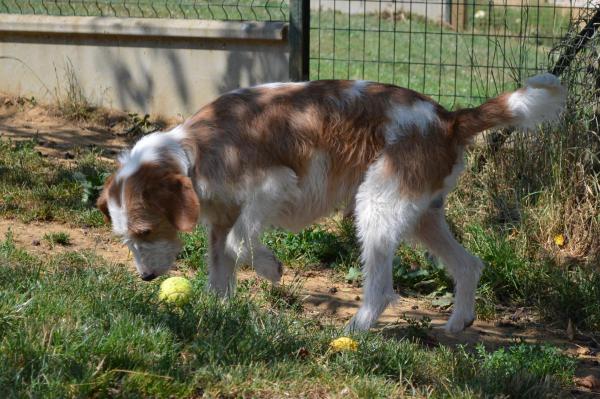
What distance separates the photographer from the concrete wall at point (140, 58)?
8.99 metres

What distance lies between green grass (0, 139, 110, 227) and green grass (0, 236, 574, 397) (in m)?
2.19

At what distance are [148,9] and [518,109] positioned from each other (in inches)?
246

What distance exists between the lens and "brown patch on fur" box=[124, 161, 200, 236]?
4.91m

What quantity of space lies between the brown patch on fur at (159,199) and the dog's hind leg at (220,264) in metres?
0.35

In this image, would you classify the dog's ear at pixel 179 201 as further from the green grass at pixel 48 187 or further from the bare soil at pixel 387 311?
the green grass at pixel 48 187

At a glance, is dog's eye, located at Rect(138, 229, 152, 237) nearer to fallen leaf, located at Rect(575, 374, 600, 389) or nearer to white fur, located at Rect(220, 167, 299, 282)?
white fur, located at Rect(220, 167, 299, 282)

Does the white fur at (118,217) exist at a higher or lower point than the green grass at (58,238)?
higher

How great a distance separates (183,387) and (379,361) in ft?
3.16

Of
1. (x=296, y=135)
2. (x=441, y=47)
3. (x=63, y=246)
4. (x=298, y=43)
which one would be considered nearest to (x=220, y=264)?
(x=296, y=135)

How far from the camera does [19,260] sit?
17.9ft

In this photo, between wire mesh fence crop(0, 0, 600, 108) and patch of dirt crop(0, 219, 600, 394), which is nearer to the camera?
patch of dirt crop(0, 219, 600, 394)

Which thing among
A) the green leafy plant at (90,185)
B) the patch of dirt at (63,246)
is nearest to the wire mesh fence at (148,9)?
the green leafy plant at (90,185)

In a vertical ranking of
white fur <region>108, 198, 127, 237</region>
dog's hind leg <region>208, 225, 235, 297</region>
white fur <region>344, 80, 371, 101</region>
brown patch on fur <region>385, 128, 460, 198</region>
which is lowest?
dog's hind leg <region>208, 225, 235, 297</region>

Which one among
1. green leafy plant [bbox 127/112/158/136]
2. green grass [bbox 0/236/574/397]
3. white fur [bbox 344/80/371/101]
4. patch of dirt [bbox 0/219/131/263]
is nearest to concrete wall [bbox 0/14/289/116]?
green leafy plant [bbox 127/112/158/136]
